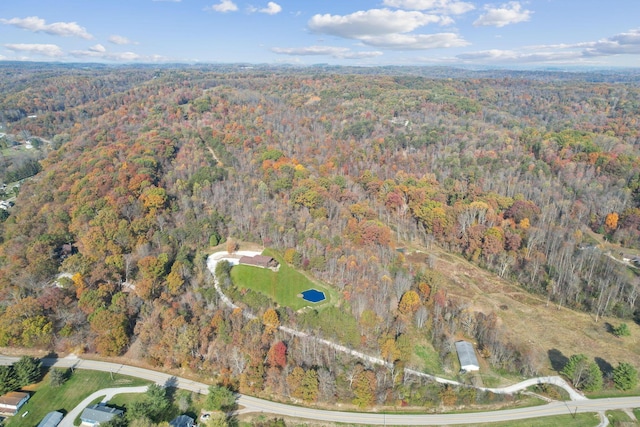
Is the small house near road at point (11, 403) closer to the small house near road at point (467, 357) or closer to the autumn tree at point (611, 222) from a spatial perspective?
the small house near road at point (467, 357)

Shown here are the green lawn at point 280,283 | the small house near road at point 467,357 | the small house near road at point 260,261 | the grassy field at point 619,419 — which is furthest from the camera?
the small house near road at point 260,261

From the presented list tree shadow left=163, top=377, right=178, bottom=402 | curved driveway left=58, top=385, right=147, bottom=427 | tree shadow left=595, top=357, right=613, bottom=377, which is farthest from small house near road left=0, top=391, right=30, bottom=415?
tree shadow left=595, top=357, right=613, bottom=377

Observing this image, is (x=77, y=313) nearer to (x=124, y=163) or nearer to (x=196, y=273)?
(x=196, y=273)

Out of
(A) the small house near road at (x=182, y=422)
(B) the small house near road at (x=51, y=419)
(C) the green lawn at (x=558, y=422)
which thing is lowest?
(C) the green lawn at (x=558, y=422)

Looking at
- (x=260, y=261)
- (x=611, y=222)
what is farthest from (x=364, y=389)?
(x=611, y=222)

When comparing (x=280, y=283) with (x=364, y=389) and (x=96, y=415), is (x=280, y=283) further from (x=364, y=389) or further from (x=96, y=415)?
(x=96, y=415)

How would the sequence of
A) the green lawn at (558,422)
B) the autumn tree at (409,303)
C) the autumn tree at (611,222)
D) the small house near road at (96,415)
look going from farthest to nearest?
1. the autumn tree at (611,222)
2. the autumn tree at (409,303)
3. the green lawn at (558,422)
4. the small house near road at (96,415)

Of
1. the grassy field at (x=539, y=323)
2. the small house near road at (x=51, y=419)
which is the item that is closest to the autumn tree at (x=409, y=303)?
the grassy field at (x=539, y=323)

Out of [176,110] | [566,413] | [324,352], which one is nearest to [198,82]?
[176,110]
